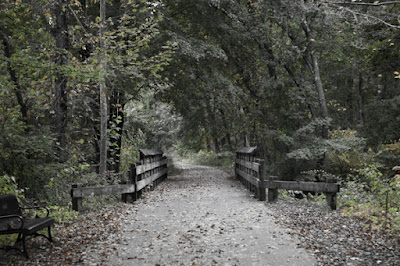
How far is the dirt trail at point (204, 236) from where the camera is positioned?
16.2 feet

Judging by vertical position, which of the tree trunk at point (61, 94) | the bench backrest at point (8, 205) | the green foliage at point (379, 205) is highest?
the tree trunk at point (61, 94)

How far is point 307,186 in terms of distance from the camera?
8383 millimetres

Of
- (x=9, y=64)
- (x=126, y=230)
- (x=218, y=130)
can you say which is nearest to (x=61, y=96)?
(x=9, y=64)

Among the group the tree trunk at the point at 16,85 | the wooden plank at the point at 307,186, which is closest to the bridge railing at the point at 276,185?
the wooden plank at the point at 307,186

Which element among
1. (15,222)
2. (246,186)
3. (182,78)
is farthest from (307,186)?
(182,78)

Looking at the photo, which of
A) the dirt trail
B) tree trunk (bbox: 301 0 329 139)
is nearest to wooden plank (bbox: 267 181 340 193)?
the dirt trail

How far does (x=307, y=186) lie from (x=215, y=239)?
3.47m

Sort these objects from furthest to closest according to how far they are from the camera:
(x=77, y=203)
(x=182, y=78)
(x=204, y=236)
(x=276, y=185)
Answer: (x=182, y=78) < (x=276, y=185) < (x=77, y=203) < (x=204, y=236)

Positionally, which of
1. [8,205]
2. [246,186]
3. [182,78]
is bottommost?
[246,186]

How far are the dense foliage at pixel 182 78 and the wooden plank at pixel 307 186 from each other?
0.82 meters

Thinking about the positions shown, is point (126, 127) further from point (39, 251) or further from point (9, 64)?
point (39, 251)

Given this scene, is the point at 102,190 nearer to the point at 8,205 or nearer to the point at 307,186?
the point at 8,205

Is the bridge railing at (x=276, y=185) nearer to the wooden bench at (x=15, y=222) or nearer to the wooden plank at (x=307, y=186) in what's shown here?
the wooden plank at (x=307, y=186)

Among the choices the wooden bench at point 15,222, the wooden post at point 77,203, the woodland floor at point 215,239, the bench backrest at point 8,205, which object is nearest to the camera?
the wooden bench at point 15,222
